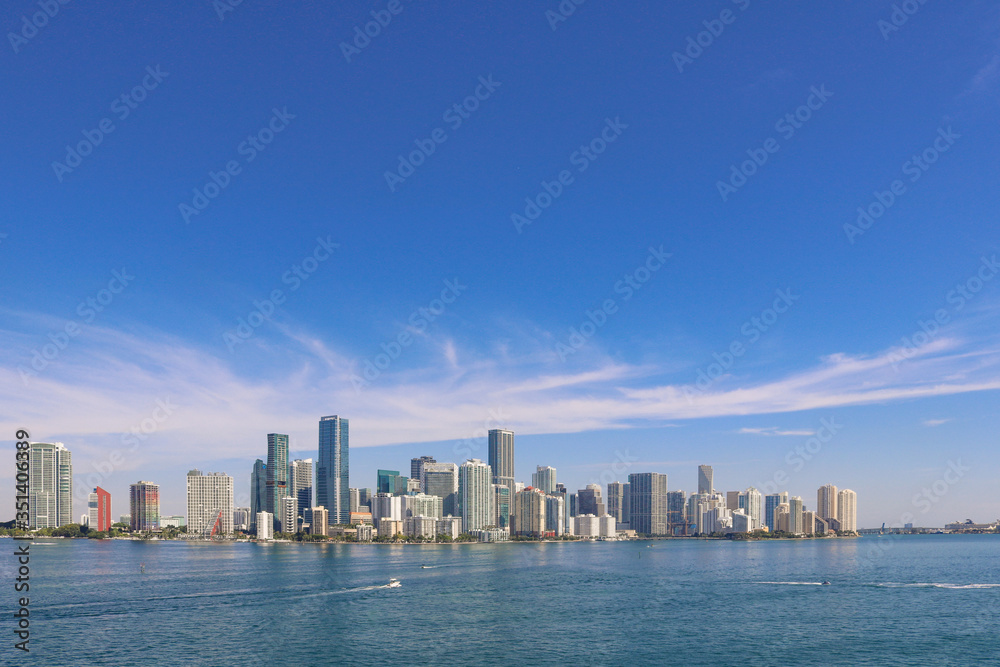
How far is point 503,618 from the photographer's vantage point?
227 ft

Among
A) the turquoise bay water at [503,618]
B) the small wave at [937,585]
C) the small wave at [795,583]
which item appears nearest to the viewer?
the turquoise bay water at [503,618]

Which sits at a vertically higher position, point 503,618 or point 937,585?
point 503,618

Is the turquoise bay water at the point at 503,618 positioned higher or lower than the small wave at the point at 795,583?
higher

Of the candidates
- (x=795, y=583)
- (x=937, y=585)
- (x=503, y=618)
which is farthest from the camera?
(x=795, y=583)

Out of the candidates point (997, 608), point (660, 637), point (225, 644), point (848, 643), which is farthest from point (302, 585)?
point (997, 608)

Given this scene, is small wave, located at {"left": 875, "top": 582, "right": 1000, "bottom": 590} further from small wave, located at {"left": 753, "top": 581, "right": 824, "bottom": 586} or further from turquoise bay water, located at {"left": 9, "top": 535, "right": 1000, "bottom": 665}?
small wave, located at {"left": 753, "top": 581, "right": 824, "bottom": 586}

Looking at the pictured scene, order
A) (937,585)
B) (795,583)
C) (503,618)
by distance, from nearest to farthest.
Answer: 1. (503,618)
2. (937,585)
3. (795,583)

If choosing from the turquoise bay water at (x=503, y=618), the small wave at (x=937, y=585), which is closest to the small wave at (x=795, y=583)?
the turquoise bay water at (x=503, y=618)

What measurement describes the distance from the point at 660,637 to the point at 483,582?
4671 cm

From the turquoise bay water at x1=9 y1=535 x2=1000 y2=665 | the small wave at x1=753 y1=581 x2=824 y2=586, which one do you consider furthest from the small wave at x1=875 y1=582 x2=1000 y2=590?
the small wave at x1=753 y1=581 x2=824 y2=586

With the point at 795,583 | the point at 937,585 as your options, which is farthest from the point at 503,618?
the point at 937,585

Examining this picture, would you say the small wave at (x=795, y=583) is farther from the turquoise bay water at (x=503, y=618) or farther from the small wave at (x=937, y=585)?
the small wave at (x=937, y=585)

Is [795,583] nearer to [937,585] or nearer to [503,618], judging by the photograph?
[937,585]

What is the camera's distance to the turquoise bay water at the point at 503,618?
52969mm
